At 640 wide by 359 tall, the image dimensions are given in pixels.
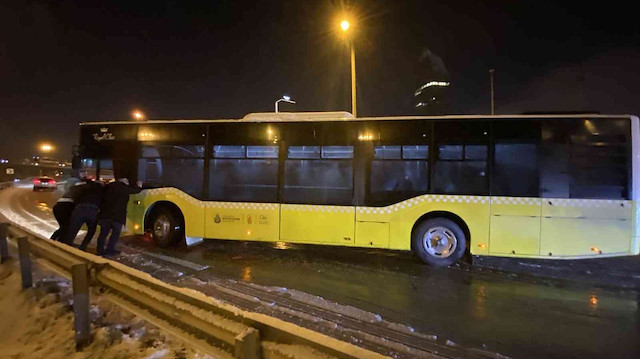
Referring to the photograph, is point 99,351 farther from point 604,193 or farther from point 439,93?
point 439,93

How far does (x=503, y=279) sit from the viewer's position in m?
6.73

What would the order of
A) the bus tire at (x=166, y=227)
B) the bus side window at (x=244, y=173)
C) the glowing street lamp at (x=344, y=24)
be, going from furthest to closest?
the glowing street lamp at (x=344, y=24) → the bus tire at (x=166, y=227) → the bus side window at (x=244, y=173)

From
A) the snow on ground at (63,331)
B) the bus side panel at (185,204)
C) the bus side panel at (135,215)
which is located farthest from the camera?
the bus side panel at (135,215)

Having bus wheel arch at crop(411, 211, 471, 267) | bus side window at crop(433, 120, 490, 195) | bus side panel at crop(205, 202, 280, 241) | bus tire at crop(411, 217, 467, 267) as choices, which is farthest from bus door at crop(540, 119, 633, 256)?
bus side panel at crop(205, 202, 280, 241)

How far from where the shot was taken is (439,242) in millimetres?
7547

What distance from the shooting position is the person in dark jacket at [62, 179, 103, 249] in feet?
24.6

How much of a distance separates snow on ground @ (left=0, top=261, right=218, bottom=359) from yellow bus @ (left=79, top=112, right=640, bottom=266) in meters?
3.92

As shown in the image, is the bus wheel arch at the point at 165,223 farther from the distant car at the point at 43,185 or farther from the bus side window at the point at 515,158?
the distant car at the point at 43,185

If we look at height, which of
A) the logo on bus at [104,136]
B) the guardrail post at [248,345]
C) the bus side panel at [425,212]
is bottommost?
the guardrail post at [248,345]

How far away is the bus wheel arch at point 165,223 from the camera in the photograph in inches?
349

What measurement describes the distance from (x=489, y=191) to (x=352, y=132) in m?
3.03

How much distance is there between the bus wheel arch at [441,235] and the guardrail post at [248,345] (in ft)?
19.3

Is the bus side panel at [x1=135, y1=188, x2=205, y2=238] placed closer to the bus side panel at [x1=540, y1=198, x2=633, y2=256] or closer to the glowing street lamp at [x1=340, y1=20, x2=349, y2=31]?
the bus side panel at [x1=540, y1=198, x2=633, y2=256]

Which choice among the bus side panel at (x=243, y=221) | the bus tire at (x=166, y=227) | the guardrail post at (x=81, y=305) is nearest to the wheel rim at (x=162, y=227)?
the bus tire at (x=166, y=227)
